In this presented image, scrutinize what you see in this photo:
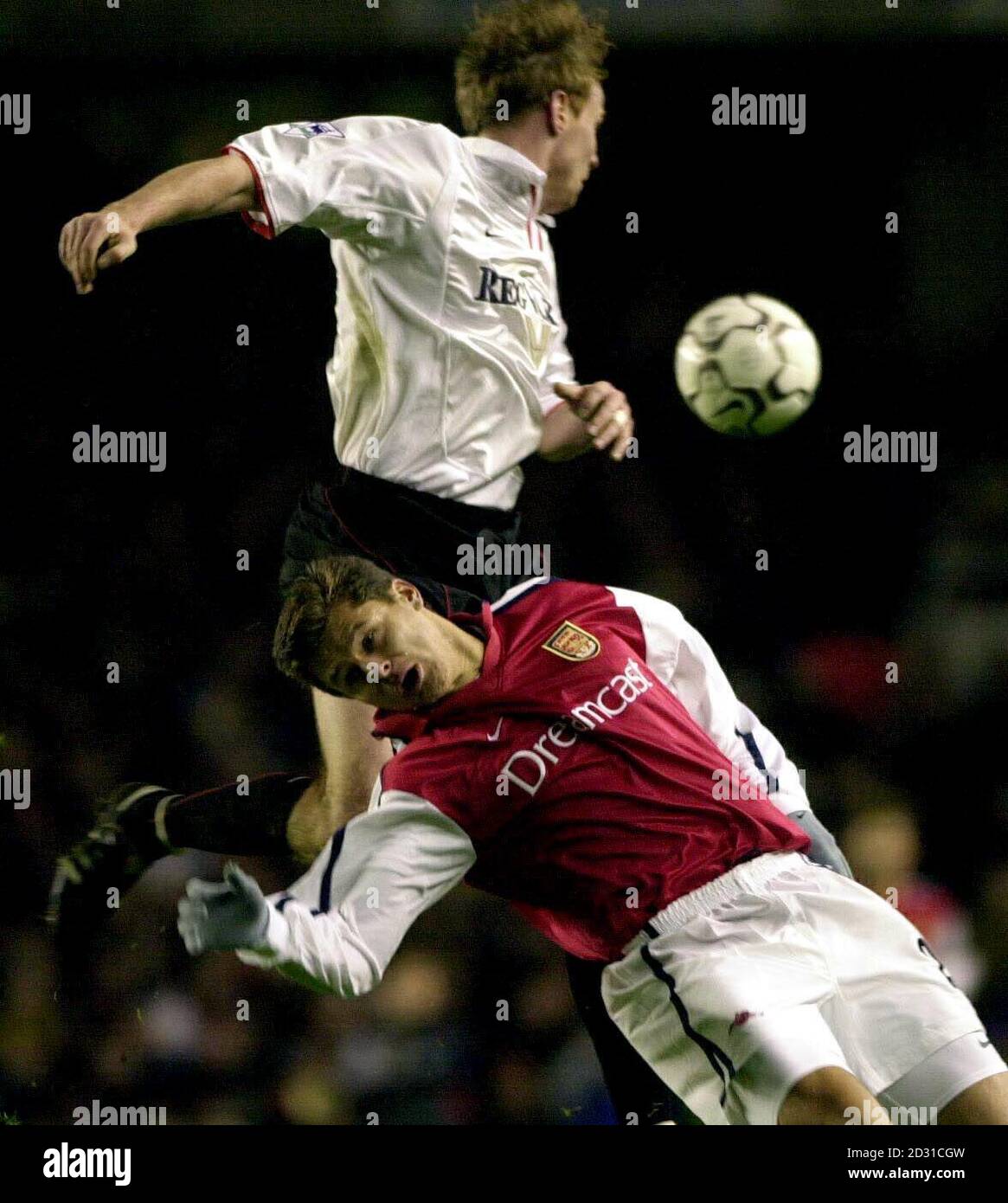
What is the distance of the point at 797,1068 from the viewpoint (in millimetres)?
2930

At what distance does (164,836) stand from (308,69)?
389 centimetres

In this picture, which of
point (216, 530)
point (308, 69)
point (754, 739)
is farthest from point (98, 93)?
point (754, 739)

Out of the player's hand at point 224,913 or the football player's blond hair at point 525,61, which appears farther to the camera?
the football player's blond hair at point 525,61

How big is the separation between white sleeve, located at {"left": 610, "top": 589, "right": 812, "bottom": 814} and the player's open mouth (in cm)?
51

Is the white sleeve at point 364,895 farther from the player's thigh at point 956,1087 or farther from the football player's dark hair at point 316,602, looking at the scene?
the player's thigh at point 956,1087

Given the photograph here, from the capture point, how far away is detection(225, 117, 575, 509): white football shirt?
356cm

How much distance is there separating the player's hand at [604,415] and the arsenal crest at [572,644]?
393 millimetres

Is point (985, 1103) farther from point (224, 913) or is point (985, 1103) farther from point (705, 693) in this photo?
point (224, 913)

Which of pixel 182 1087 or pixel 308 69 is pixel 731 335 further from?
pixel 308 69

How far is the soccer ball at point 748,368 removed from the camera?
4.09 m
